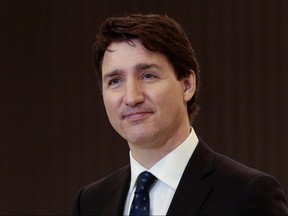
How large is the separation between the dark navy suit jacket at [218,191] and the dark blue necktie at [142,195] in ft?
0.18

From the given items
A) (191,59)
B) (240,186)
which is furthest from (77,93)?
(240,186)

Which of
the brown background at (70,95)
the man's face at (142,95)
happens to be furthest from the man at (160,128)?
the brown background at (70,95)

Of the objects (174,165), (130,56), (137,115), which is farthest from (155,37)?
(174,165)

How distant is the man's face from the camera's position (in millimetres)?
1438

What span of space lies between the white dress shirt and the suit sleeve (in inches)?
7.9

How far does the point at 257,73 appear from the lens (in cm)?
284

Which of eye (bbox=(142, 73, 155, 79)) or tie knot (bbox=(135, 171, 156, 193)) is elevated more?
eye (bbox=(142, 73, 155, 79))

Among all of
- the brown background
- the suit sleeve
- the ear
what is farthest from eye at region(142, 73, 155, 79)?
the brown background

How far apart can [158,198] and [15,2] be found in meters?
1.78

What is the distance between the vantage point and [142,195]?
1479 mm

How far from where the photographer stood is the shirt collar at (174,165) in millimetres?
1475

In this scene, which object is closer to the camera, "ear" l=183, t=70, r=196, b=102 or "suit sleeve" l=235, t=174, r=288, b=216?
"suit sleeve" l=235, t=174, r=288, b=216

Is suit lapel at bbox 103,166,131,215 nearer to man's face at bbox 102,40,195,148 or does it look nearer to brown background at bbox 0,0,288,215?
man's face at bbox 102,40,195,148

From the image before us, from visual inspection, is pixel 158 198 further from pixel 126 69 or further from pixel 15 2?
pixel 15 2
